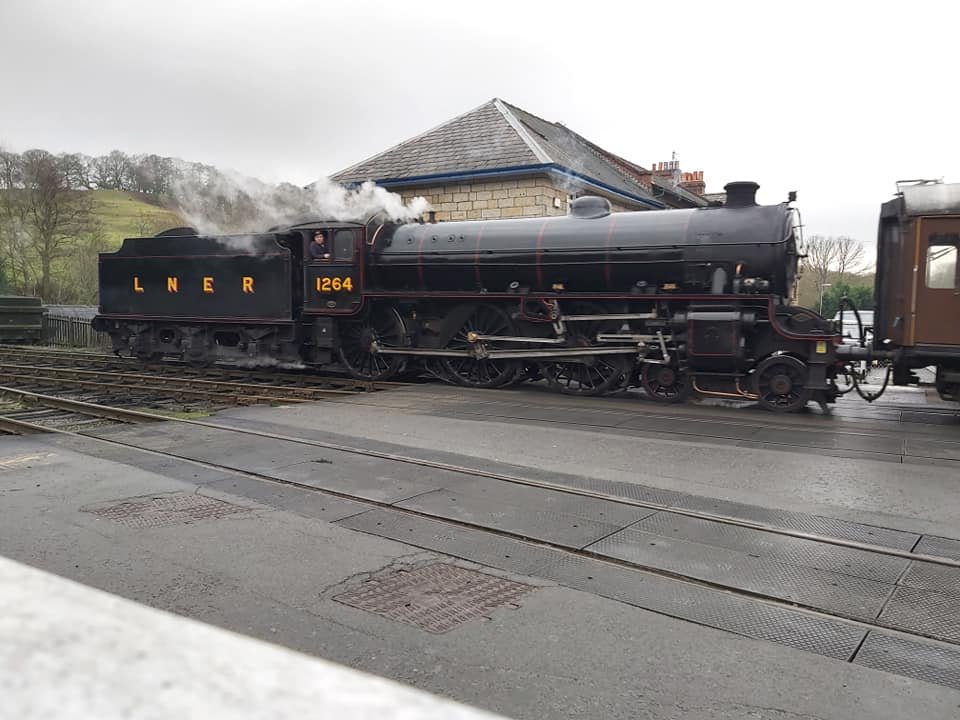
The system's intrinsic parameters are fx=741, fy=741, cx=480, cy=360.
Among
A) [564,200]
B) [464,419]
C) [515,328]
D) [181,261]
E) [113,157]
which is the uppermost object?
[113,157]

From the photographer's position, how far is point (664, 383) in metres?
11.6

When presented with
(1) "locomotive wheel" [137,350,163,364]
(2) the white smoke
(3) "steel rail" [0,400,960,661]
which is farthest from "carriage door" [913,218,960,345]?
(1) "locomotive wheel" [137,350,163,364]

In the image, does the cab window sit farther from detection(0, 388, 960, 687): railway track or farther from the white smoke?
the white smoke

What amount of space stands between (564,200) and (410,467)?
47.5 ft

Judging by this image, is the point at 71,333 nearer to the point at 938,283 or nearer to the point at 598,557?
the point at 938,283

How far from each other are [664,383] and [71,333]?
23.4m

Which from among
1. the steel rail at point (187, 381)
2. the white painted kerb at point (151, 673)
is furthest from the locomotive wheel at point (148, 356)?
the white painted kerb at point (151, 673)

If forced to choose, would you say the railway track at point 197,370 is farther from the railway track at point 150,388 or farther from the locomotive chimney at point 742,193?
the locomotive chimney at point 742,193

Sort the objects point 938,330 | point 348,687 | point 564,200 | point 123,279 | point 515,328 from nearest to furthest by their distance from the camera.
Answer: point 348,687 → point 938,330 → point 515,328 → point 123,279 → point 564,200

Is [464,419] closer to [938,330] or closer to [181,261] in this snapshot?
[938,330]

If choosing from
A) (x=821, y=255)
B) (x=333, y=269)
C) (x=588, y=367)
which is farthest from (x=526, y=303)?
(x=821, y=255)

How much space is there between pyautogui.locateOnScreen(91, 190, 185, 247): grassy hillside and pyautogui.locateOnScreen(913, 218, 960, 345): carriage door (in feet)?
110

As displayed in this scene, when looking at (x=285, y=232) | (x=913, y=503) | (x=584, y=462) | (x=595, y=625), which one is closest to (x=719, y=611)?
(x=595, y=625)

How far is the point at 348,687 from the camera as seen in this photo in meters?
0.71
